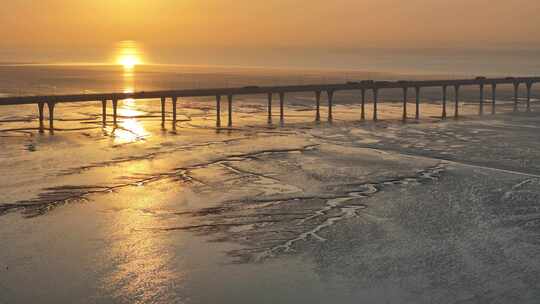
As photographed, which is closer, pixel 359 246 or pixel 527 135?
pixel 359 246

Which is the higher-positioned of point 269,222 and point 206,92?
point 206,92

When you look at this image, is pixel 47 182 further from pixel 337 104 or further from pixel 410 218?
pixel 337 104

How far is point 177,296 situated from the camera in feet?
63.1

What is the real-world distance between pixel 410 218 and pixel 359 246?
4543 millimetres

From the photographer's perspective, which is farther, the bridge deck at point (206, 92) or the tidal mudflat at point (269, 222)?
the bridge deck at point (206, 92)

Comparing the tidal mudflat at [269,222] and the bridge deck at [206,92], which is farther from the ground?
the bridge deck at [206,92]

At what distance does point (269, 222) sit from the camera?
86.8 ft

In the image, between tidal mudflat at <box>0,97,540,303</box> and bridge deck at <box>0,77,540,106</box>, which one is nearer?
tidal mudflat at <box>0,97,540,303</box>

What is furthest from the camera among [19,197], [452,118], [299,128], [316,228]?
[452,118]

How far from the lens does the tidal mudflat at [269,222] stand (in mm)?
20016

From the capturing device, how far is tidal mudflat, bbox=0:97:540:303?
788 inches

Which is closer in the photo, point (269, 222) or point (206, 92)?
point (269, 222)

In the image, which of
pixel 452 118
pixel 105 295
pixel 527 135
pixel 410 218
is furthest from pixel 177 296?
pixel 452 118

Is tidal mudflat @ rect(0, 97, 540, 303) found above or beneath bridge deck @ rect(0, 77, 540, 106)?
beneath
